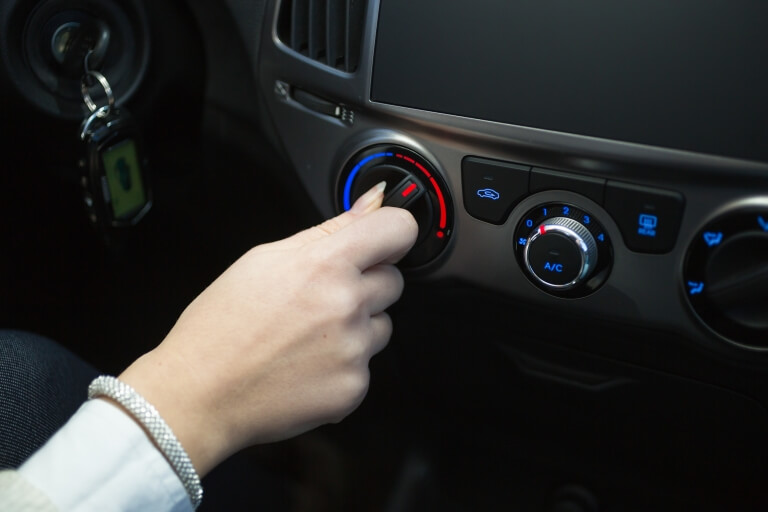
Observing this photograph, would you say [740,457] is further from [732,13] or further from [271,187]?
[271,187]

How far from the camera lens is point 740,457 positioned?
0.68 m

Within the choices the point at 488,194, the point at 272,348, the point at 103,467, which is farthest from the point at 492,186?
the point at 103,467

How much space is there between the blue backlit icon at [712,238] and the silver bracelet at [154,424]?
0.41 meters

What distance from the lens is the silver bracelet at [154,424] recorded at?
48 centimetres

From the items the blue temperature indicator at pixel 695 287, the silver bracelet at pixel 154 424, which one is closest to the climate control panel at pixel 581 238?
the blue temperature indicator at pixel 695 287

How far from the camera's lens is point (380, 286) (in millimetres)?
597

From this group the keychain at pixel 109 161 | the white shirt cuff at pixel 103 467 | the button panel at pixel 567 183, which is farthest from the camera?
the keychain at pixel 109 161

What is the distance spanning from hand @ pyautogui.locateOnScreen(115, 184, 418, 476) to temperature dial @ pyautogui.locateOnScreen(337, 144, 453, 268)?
0.06 m

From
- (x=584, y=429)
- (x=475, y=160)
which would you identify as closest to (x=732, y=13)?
(x=475, y=160)

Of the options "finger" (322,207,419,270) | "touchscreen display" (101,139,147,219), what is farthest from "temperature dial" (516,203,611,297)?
"touchscreen display" (101,139,147,219)

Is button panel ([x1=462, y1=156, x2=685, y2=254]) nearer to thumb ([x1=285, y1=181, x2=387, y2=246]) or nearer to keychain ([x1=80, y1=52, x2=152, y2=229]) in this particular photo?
thumb ([x1=285, y1=181, x2=387, y2=246])

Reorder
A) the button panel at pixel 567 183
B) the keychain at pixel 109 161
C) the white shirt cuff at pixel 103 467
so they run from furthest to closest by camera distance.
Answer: the keychain at pixel 109 161
the button panel at pixel 567 183
the white shirt cuff at pixel 103 467

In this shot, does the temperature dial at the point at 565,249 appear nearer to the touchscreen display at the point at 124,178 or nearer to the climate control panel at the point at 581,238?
the climate control panel at the point at 581,238

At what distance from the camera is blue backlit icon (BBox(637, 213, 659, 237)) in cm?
56
